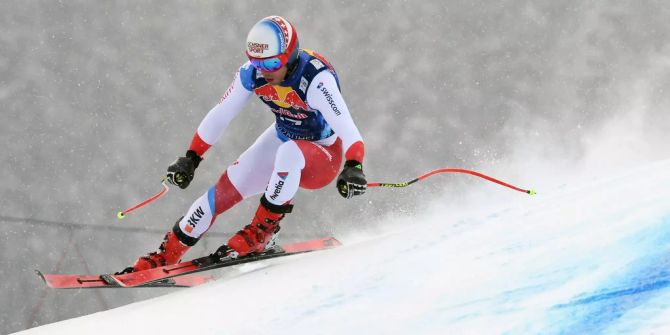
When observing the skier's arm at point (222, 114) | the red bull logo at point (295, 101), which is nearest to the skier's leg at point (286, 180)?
the red bull logo at point (295, 101)

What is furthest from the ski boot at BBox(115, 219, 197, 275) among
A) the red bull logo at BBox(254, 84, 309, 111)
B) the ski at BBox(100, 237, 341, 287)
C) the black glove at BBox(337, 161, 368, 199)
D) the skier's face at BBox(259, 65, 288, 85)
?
the black glove at BBox(337, 161, 368, 199)

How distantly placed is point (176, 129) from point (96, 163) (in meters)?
1.14

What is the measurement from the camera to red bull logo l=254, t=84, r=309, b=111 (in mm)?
5621

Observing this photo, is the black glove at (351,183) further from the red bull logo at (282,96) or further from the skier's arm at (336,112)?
the red bull logo at (282,96)

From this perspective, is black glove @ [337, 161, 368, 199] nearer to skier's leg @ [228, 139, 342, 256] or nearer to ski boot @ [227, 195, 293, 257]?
skier's leg @ [228, 139, 342, 256]

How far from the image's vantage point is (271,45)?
5.35 meters

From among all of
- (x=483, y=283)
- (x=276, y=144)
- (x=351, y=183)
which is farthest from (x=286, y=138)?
(x=483, y=283)

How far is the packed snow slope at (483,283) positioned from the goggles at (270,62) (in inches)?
49.7

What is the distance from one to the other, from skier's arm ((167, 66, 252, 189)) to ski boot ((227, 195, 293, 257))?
52cm

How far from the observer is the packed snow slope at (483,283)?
2988mm

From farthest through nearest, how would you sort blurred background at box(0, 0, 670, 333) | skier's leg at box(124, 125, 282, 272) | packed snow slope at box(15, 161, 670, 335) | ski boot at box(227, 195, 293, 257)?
1. blurred background at box(0, 0, 670, 333)
2. skier's leg at box(124, 125, 282, 272)
3. ski boot at box(227, 195, 293, 257)
4. packed snow slope at box(15, 161, 670, 335)

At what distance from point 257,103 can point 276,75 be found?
21.1ft

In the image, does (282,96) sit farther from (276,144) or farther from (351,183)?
(351,183)

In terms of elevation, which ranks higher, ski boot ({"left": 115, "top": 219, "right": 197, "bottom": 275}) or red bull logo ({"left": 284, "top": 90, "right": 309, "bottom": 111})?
red bull logo ({"left": 284, "top": 90, "right": 309, "bottom": 111})
